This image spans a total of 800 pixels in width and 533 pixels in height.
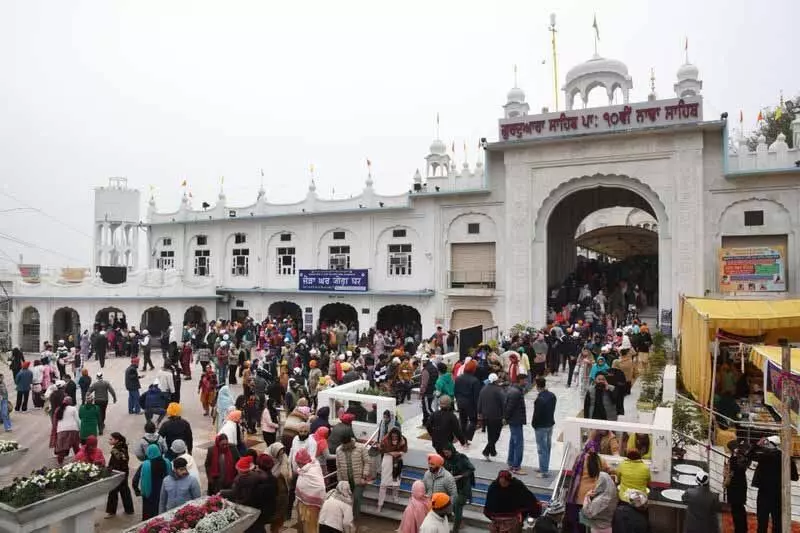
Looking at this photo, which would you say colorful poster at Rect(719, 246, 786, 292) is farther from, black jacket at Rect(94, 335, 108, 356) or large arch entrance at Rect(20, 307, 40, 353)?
large arch entrance at Rect(20, 307, 40, 353)

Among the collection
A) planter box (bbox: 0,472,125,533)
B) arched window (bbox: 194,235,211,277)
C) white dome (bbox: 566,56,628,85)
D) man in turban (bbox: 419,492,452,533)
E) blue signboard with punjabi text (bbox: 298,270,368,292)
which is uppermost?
white dome (bbox: 566,56,628,85)

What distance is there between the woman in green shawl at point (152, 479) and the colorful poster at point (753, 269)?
20.0 meters

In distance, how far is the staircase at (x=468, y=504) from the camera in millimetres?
7953

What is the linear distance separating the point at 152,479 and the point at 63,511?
109cm

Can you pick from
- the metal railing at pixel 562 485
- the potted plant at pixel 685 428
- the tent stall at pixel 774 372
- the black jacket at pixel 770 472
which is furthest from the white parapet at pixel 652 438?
the tent stall at pixel 774 372

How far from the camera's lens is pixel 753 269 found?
2058cm

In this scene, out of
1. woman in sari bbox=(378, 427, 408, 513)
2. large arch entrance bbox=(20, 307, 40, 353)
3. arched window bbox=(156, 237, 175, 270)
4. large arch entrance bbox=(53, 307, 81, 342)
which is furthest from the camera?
arched window bbox=(156, 237, 175, 270)

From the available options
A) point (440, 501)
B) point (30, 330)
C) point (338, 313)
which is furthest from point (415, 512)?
point (30, 330)

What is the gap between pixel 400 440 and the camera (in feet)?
27.6

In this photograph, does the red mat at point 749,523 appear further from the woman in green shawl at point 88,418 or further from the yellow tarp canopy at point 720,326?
the woman in green shawl at point 88,418

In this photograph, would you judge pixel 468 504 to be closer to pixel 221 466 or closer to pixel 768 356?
pixel 221 466

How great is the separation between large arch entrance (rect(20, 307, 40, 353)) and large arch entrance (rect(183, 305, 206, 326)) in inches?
318

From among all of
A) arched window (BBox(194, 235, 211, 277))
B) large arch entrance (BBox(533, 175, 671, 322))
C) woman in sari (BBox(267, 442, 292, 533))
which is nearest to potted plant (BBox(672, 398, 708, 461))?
woman in sari (BBox(267, 442, 292, 533))

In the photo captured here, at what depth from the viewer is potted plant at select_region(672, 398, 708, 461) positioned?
9049 millimetres
